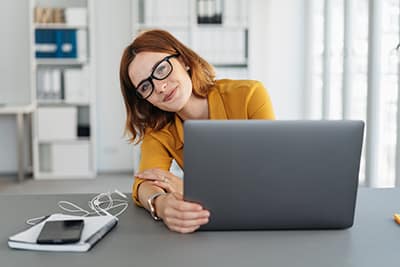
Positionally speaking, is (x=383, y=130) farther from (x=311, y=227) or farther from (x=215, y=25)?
(x=311, y=227)

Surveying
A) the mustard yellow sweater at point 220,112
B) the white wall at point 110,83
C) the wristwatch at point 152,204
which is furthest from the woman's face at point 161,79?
the white wall at point 110,83

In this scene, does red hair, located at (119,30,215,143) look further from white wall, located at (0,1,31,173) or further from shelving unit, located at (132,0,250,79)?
white wall, located at (0,1,31,173)

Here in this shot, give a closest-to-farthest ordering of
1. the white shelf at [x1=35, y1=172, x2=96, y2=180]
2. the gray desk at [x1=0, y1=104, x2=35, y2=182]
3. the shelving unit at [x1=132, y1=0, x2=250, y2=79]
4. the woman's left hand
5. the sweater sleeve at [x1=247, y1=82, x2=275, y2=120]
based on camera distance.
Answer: the woman's left hand, the sweater sleeve at [x1=247, y1=82, x2=275, y2=120], the gray desk at [x1=0, y1=104, x2=35, y2=182], the shelving unit at [x1=132, y1=0, x2=250, y2=79], the white shelf at [x1=35, y1=172, x2=96, y2=180]

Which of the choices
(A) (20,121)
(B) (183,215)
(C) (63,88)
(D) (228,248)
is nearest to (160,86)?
(B) (183,215)

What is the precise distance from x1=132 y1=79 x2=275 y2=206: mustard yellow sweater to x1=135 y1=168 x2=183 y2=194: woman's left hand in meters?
0.13

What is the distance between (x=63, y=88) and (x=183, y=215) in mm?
4829

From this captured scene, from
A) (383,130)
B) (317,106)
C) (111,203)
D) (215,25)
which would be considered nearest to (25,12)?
(215,25)

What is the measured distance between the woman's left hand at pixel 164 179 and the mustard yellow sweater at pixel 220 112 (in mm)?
126

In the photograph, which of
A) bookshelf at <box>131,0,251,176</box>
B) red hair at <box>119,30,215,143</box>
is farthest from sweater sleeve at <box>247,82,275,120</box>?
bookshelf at <box>131,0,251,176</box>

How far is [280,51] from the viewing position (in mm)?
6301

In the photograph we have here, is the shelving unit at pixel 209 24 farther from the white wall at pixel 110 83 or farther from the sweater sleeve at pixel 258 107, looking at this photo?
the sweater sleeve at pixel 258 107

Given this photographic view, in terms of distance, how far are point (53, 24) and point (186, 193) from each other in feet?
16.0

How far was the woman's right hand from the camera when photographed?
1569 mm

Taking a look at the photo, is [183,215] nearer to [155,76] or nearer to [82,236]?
[82,236]
